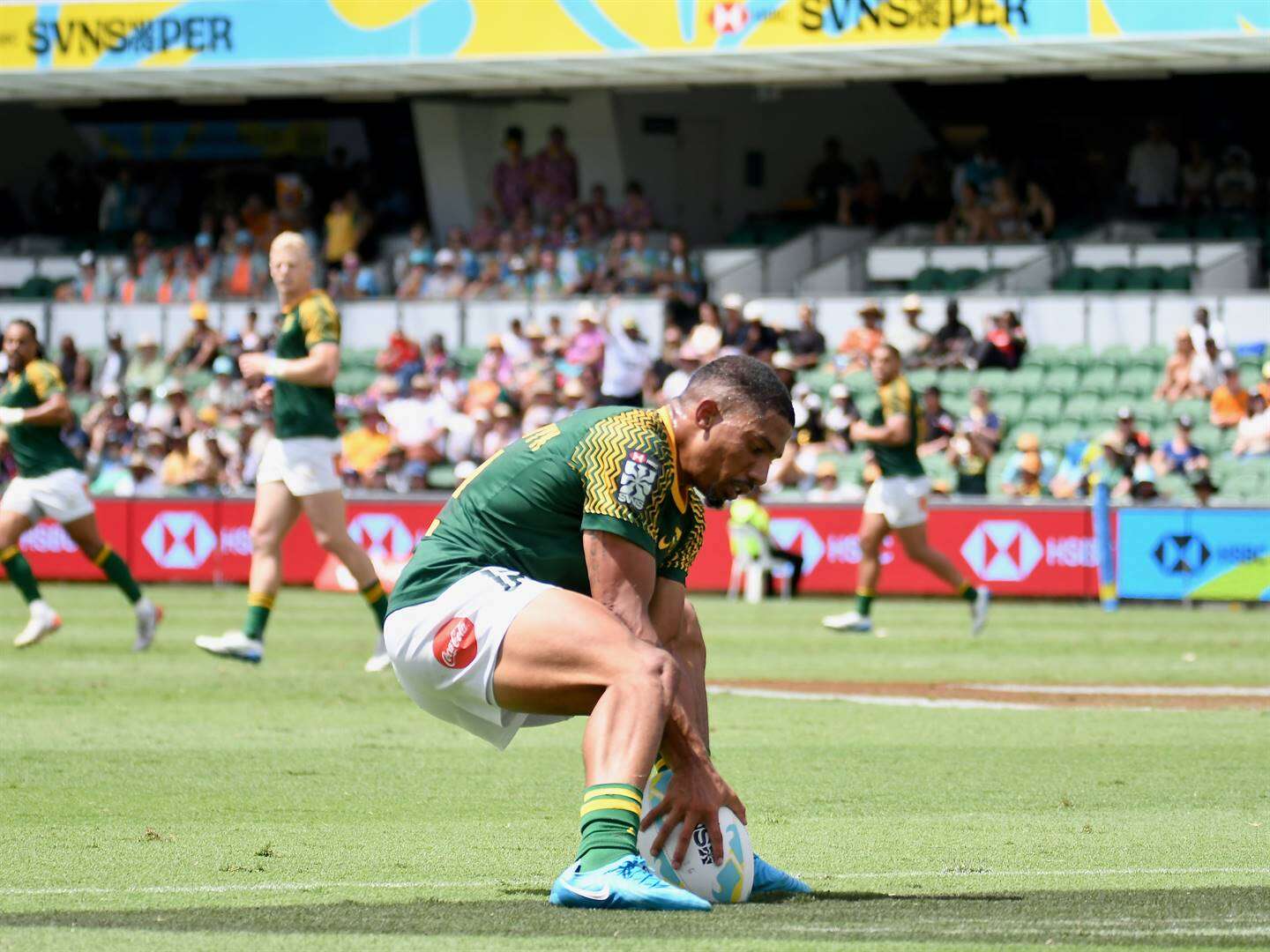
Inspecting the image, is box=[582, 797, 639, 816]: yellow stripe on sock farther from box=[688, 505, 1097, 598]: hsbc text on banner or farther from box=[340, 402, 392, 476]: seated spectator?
box=[340, 402, 392, 476]: seated spectator

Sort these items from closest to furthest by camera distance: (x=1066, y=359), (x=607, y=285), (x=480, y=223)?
1. (x=1066, y=359)
2. (x=607, y=285)
3. (x=480, y=223)

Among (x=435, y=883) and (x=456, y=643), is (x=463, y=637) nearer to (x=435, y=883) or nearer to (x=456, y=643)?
(x=456, y=643)

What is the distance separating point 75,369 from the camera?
31938mm

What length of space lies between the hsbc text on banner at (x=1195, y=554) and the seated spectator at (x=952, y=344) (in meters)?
4.88

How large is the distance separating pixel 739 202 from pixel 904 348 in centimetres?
865

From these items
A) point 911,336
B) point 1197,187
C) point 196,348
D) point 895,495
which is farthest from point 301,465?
point 1197,187

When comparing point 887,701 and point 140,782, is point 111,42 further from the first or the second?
point 140,782

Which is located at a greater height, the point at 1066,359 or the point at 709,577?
the point at 1066,359

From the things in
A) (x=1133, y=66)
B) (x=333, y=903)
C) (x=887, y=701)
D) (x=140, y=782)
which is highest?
(x=1133, y=66)

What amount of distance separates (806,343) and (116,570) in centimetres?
1414

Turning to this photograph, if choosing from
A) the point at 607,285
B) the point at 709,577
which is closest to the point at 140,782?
the point at 709,577

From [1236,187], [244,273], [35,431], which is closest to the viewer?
[35,431]

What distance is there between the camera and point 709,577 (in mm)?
24750

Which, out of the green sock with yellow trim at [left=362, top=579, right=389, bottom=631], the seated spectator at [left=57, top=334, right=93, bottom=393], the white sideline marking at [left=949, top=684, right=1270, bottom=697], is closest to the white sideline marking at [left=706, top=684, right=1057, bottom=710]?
the white sideline marking at [left=949, top=684, right=1270, bottom=697]
